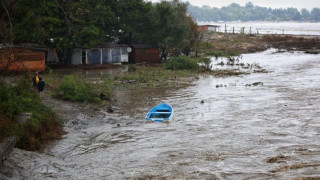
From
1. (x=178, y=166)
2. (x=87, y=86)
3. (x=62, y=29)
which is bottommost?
(x=178, y=166)

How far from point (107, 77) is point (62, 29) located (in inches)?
259

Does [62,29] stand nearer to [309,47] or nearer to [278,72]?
[278,72]

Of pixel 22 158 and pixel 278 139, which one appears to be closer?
pixel 22 158

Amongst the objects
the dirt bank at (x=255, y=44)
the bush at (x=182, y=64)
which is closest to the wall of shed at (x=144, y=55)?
the bush at (x=182, y=64)

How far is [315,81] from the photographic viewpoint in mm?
32938

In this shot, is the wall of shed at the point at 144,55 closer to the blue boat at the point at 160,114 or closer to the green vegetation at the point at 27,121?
the blue boat at the point at 160,114

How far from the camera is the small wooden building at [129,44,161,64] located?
148 feet

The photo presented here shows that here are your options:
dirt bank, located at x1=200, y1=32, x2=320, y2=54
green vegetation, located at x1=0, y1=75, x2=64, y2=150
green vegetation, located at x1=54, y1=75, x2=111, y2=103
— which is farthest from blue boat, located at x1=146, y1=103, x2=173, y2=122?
dirt bank, located at x1=200, y1=32, x2=320, y2=54

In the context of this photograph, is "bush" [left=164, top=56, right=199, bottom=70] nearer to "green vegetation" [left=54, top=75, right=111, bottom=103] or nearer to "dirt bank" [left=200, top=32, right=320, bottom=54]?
"green vegetation" [left=54, top=75, right=111, bottom=103]

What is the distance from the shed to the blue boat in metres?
22.9

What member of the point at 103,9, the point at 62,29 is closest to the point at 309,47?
the point at 103,9

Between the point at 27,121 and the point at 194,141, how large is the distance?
667 centimetres

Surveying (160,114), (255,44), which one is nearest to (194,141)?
(160,114)

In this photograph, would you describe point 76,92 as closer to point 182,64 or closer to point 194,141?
point 194,141
